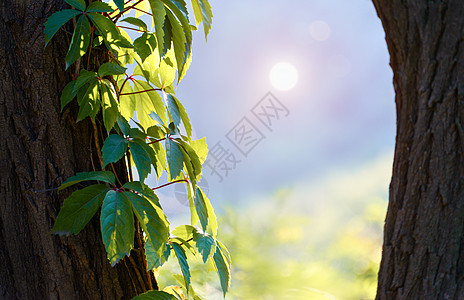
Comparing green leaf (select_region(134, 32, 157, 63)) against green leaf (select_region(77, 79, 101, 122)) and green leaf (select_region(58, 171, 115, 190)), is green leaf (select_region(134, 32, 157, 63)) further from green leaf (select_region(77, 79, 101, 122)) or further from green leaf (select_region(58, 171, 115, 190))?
Answer: green leaf (select_region(58, 171, 115, 190))

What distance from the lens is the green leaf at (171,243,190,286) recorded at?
0.86 metres

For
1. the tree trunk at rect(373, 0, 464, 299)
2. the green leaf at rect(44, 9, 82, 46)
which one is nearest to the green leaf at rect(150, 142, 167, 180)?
the green leaf at rect(44, 9, 82, 46)

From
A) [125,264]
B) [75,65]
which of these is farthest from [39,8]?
[125,264]

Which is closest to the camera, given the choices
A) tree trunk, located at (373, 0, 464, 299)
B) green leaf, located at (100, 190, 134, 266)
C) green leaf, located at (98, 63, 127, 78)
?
tree trunk, located at (373, 0, 464, 299)

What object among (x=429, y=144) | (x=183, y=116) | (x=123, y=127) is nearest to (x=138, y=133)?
(x=123, y=127)

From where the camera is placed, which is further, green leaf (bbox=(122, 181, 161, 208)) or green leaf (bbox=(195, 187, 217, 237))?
green leaf (bbox=(195, 187, 217, 237))

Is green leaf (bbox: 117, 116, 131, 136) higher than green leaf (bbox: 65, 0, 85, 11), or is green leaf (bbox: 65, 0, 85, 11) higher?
green leaf (bbox: 65, 0, 85, 11)

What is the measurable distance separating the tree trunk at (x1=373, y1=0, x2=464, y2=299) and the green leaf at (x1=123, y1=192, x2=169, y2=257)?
17.4 inches

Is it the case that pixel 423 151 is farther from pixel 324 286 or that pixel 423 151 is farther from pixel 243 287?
pixel 243 287

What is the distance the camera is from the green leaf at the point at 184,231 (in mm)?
982

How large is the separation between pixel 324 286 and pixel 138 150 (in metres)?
1.72

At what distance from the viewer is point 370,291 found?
87.5 inches

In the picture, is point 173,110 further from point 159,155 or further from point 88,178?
point 88,178

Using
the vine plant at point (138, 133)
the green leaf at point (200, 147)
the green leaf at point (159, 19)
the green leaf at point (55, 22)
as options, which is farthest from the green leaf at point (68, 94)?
the green leaf at point (200, 147)
